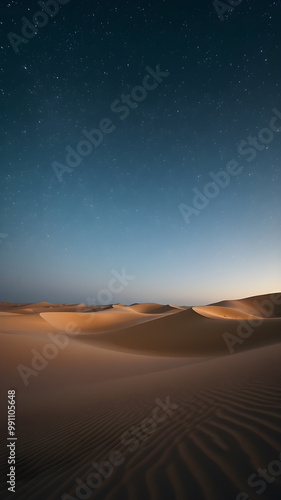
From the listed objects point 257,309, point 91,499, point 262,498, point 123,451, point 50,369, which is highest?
point 50,369

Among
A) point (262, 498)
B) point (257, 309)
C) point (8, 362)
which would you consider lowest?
point (257, 309)

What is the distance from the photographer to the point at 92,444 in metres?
3.22

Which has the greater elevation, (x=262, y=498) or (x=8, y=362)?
(x=8, y=362)

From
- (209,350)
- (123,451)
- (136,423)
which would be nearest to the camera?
(123,451)

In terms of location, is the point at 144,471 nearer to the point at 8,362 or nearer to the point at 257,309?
the point at 8,362

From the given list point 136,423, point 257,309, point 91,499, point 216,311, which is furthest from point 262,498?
point 257,309

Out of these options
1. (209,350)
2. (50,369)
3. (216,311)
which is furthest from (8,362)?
(216,311)

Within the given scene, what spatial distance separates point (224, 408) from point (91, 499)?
2.27 metres

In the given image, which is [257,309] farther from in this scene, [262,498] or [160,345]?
[262,498]

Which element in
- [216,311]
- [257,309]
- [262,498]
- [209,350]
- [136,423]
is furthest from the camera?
[257,309]

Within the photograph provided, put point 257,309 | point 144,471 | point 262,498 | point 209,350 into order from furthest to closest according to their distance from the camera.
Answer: point 257,309, point 209,350, point 144,471, point 262,498

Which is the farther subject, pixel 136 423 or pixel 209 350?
pixel 209 350

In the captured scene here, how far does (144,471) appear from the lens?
211 centimetres

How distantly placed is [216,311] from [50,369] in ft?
79.2
